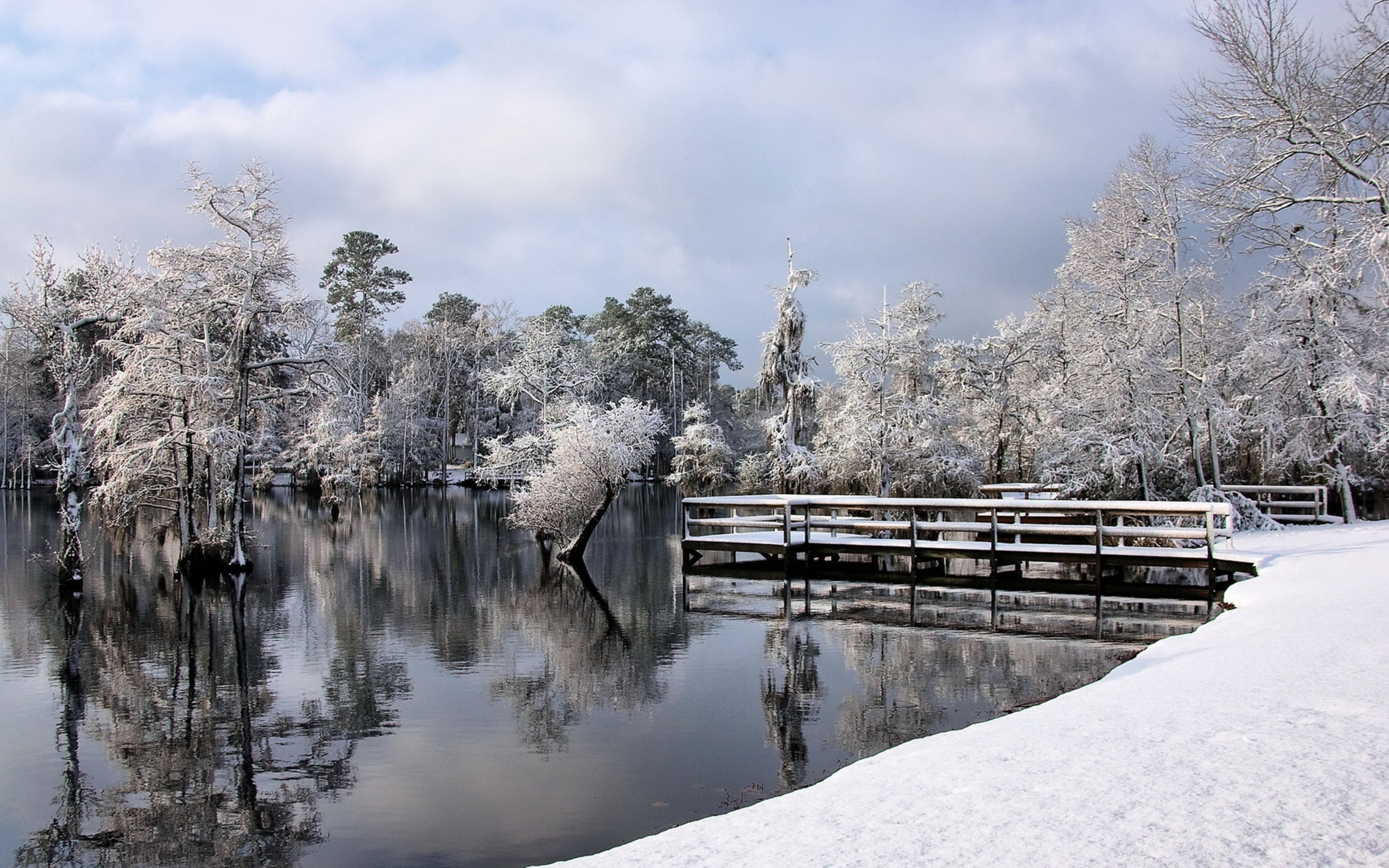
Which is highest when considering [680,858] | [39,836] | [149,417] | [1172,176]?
[1172,176]

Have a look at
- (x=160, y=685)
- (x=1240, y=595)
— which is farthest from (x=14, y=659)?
(x=1240, y=595)

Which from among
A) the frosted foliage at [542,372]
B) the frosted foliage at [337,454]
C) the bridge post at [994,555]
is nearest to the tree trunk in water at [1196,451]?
the bridge post at [994,555]

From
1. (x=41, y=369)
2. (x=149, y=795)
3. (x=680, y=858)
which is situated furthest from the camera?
(x=41, y=369)

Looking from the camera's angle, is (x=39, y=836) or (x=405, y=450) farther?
(x=405, y=450)

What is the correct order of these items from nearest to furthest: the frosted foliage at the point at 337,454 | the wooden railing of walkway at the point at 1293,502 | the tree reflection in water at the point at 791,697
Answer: the tree reflection in water at the point at 791,697 → the wooden railing of walkway at the point at 1293,502 → the frosted foliage at the point at 337,454

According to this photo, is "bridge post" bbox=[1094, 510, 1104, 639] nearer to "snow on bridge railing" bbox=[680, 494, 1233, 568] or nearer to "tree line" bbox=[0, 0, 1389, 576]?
"snow on bridge railing" bbox=[680, 494, 1233, 568]

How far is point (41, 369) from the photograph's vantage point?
6122cm

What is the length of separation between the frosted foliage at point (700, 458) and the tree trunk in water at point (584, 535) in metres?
22.8

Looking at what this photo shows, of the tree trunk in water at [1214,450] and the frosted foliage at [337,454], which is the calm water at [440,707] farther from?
the frosted foliage at [337,454]

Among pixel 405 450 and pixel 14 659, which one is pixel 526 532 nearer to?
pixel 14 659

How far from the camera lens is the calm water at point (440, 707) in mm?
Result: 7605

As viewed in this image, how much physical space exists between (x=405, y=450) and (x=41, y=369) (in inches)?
961

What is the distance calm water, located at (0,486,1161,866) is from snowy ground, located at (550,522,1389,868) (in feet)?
6.79

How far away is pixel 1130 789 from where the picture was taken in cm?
536
